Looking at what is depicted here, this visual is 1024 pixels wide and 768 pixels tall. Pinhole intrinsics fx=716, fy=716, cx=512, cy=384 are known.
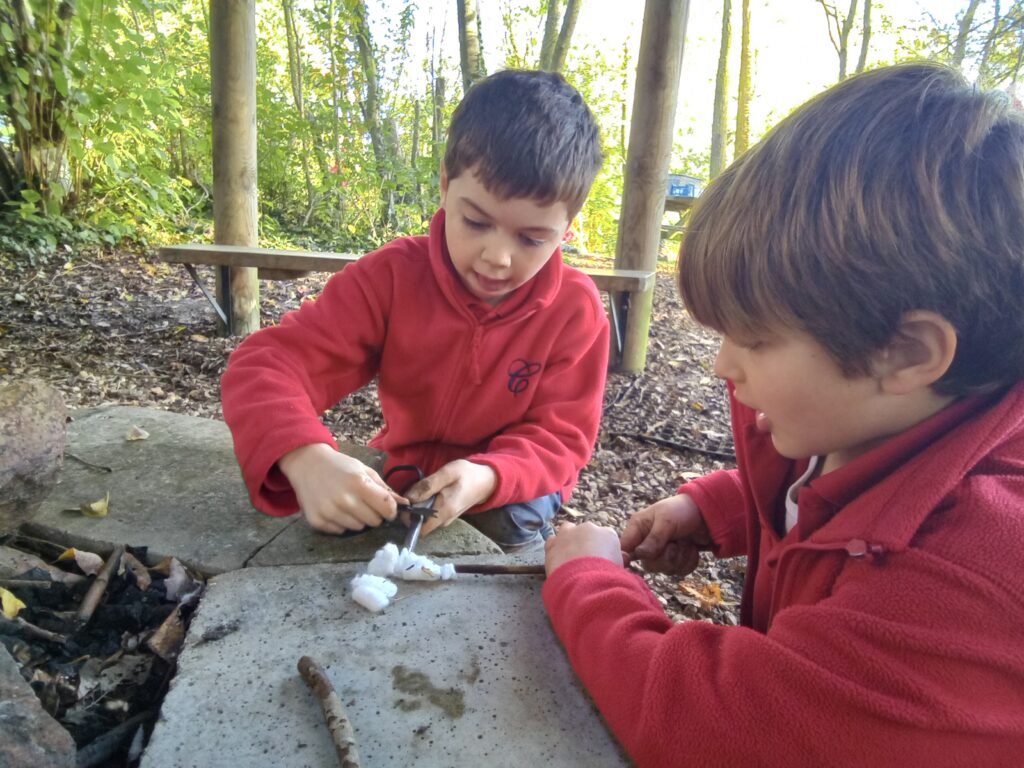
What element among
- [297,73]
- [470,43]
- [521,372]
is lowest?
[521,372]

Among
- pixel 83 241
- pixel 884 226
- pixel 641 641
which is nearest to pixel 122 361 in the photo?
pixel 83 241

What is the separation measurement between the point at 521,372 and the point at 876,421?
120 centimetres

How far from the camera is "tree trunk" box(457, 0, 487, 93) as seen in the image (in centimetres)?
608

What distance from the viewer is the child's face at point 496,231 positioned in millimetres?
1753

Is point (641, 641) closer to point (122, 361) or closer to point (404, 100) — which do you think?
point (122, 361)

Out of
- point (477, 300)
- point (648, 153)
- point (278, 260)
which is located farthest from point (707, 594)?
point (278, 260)

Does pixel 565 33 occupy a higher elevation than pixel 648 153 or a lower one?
higher

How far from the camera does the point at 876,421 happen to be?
981 mm

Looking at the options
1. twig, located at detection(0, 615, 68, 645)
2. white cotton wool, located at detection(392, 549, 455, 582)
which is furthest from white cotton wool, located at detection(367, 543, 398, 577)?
twig, located at detection(0, 615, 68, 645)

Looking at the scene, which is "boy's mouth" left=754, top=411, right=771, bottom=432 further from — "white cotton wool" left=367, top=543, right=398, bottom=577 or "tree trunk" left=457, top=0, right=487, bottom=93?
"tree trunk" left=457, top=0, right=487, bottom=93

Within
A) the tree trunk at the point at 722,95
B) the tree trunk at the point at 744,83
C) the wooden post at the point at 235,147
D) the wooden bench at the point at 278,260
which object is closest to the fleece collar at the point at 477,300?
the wooden bench at the point at 278,260

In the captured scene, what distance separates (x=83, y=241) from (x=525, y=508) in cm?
544

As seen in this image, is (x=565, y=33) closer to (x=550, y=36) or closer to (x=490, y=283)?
(x=550, y=36)

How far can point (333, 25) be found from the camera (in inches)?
320
